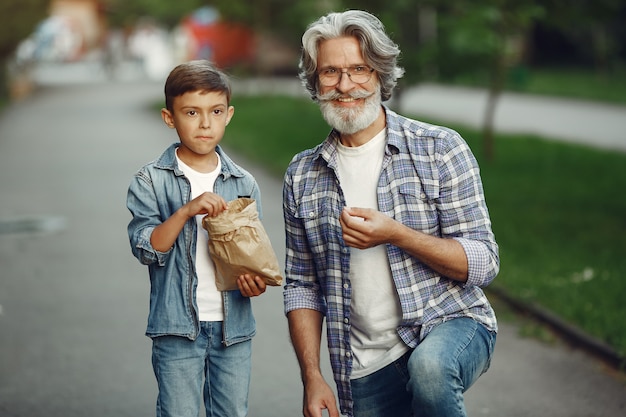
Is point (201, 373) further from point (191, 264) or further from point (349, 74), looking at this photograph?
point (349, 74)

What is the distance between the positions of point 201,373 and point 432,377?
0.87m

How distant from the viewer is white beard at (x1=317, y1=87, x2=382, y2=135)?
3738mm

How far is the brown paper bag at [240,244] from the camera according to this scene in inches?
144

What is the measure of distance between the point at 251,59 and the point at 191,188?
172ft

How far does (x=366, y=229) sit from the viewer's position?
3.37m

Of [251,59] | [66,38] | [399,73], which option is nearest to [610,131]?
[399,73]

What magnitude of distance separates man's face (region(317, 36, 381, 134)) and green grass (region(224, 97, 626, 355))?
11.2ft

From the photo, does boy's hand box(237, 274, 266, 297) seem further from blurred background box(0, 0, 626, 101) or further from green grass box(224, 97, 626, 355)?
green grass box(224, 97, 626, 355)

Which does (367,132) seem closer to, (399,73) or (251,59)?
(399,73)

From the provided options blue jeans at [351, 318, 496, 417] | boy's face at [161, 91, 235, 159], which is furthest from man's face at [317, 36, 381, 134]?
blue jeans at [351, 318, 496, 417]

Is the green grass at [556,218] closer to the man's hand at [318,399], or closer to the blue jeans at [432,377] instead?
the blue jeans at [432,377]

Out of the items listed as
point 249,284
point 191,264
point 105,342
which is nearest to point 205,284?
point 191,264

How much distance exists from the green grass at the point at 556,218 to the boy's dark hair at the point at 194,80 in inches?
144

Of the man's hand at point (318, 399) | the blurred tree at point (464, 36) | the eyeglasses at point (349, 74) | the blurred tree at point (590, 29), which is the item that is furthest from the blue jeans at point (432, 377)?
the blurred tree at point (464, 36)
